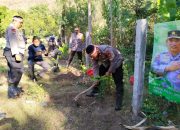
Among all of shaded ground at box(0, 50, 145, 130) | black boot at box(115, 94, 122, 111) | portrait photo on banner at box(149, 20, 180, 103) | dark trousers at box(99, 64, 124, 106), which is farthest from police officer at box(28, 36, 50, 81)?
portrait photo on banner at box(149, 20, 180, 103)

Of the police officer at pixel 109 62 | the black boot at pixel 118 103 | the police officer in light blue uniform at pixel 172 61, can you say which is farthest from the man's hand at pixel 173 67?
the black boot at pixel 118 103

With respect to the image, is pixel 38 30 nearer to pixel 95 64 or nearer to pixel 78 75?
pixel 78 75

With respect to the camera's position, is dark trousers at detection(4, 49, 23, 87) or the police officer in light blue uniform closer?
the police officer in light blue uniform

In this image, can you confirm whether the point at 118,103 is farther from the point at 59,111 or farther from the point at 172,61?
the point at 172,61

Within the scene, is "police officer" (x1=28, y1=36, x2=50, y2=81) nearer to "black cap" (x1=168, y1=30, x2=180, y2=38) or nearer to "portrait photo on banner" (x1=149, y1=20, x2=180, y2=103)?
"portrait photo on banner" (x1=149, y1=20, x2=180, y2=103)

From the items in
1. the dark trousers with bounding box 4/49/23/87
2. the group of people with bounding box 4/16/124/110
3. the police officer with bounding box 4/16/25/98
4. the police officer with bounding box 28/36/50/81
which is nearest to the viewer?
the group of people with bounding box 4/16/124/110

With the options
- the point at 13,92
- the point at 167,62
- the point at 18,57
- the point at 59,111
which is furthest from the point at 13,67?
the point at 167,62

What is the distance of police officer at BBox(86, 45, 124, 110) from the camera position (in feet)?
21.3

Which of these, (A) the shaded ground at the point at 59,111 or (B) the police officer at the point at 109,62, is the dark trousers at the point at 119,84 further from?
(A) the shaded ground at the point at 59,111

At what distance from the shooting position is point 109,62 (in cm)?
693

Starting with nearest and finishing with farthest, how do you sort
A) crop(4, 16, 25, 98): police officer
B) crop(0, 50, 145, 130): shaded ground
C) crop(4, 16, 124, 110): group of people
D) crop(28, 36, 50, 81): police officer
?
crop(0, 50, 145, 130): shaded ground, crop(4, 16, 124, 110): group of people, crop(4, 16, 25, 98): police officer, crop(28, 36, 50, 81): police officer

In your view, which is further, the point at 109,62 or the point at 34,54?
the point at 34,54

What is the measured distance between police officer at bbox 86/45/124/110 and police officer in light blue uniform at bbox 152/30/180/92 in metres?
1.04

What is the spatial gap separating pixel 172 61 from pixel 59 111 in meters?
2.56
